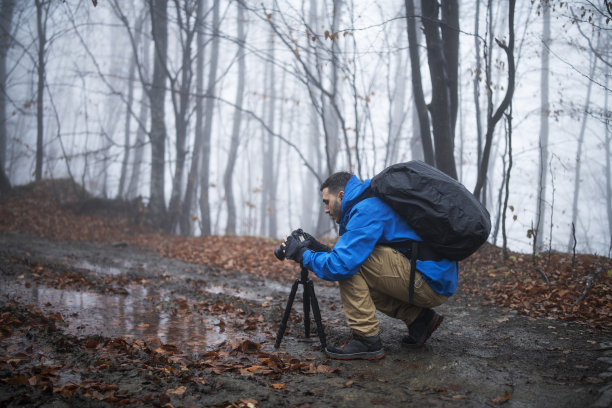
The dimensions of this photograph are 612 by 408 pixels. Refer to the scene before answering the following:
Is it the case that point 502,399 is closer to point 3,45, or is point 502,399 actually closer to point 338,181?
point 338,181

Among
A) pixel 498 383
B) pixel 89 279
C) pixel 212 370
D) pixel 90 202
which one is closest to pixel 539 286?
pixel 498 383

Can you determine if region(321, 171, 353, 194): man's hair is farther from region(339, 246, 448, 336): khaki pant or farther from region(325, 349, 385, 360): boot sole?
region(325, 349, 385, 360): boot sole

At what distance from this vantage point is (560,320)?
4262 mm

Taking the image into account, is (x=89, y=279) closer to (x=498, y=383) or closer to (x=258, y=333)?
(x=258, y=333)

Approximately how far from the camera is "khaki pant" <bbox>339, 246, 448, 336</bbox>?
3.15 meters

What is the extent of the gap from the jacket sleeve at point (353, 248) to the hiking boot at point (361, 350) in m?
0.60

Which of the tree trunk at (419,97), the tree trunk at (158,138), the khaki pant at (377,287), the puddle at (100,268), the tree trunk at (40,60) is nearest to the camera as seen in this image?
the khaki pant at (377,287)

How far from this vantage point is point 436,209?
2.92 m

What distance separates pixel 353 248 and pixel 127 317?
10.2 ft

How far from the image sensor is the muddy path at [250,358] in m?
2.52

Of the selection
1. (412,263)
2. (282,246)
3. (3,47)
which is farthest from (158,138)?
(412,263)

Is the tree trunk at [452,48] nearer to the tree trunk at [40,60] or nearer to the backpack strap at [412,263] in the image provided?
the backpack strap at [412,263]

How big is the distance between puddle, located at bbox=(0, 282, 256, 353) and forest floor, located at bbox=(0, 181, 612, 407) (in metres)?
0.02

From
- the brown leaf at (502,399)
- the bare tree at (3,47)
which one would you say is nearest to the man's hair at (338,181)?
the brown leaf at (502,399)
